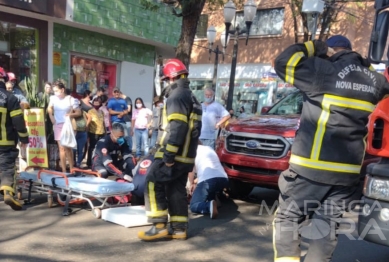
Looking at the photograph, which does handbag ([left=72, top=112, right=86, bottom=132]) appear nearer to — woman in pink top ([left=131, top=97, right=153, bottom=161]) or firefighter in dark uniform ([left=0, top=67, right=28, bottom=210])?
woman in pink top ([left=131, top=97, right=153, bottom=161])

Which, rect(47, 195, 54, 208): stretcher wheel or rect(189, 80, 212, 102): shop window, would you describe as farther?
rect(189, 80, 212, 102): shop window

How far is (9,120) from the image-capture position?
18.2 feet

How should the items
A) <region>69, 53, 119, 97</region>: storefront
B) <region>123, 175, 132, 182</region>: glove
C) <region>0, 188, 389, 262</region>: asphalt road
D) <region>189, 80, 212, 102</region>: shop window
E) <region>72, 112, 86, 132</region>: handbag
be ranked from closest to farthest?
<region>0, 188, 389, 262</region>: asphalt road < <region>123, 175, 132, 182</region>: glove < <region>72, 112, 86, 132</region>: handbag < <region>69, 53, 119, 97</region>: storefront < <region>189, 80, 212, 102</region>: shop window

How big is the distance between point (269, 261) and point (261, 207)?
224 cm

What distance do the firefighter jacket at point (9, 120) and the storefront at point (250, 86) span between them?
16819mm

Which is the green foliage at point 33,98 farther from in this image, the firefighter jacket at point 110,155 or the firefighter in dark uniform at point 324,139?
the firefighter in dark uniform at point 324,139

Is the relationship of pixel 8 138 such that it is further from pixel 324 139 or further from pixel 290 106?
pixel 290 106

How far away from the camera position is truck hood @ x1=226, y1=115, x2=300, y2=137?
236 inches

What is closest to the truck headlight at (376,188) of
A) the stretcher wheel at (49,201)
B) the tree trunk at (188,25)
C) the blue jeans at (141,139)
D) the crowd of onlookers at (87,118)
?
the stretcher wheel at (49,201)

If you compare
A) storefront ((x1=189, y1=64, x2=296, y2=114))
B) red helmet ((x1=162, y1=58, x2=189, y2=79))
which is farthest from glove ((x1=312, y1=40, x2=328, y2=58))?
storefront ((x1=189, y1=64, x2=296, y2=114))

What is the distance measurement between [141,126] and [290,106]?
4.53 m

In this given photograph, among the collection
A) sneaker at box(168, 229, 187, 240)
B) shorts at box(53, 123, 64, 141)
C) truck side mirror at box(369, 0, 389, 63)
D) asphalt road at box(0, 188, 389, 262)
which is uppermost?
truck side mirror at box(369, 0, 389, 63)

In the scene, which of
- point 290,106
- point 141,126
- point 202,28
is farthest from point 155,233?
point 202,28

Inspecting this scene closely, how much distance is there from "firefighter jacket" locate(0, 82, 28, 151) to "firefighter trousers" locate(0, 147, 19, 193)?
77 millimetres
